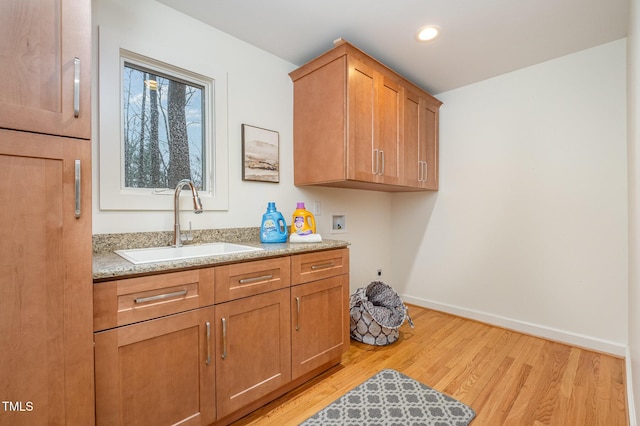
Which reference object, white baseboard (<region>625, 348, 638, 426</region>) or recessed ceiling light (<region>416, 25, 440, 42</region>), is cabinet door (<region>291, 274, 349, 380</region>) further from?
recessed ceiling light (<region>416, 25, 440, 42</region>)

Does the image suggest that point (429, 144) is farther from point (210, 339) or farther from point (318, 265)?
point (210, 339)

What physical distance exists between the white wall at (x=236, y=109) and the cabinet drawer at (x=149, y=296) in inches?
23.1

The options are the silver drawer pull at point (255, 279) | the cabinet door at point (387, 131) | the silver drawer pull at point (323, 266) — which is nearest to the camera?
the silver drawer pull at point (255, 279)

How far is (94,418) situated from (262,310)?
729 millimetres

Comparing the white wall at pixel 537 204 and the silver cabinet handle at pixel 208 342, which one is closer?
the silver cabinet handle at pixel 208 342

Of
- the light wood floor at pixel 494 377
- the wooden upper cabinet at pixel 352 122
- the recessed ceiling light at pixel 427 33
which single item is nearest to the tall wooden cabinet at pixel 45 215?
the light wood floor at pixel 494 377

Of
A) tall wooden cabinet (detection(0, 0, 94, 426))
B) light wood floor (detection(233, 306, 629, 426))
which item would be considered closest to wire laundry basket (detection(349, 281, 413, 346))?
light wood floor (detection(233, 306, 629, 426))

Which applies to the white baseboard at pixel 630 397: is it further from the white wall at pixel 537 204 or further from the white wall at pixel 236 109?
the white wall at pixel 236 109

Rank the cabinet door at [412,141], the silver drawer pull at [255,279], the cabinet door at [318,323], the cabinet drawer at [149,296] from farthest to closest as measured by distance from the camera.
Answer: the cabinet door at [412,141]
the cabinet door at [318,323]
the silver drawer pull at [255,279]
the cabinet drawer at [149,296]

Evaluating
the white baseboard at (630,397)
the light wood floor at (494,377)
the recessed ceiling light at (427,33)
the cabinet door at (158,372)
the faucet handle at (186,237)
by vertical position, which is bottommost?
the light wood floor at (494,377)

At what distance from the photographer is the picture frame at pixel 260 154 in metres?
2.04

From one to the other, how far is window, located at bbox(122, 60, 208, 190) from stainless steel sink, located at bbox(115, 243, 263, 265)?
390 millimetres

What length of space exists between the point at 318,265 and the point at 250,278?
0.48 m

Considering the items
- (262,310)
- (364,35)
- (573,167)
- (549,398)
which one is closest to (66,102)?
(262,310)
